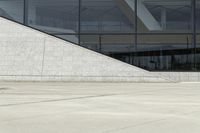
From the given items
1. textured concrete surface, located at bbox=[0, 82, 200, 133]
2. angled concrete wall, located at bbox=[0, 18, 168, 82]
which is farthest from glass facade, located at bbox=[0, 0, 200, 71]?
textured concrete surface, located at bbox=[0, 82, 200, 133]

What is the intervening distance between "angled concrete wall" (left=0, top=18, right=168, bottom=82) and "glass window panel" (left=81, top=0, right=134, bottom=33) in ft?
6.94

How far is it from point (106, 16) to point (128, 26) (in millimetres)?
1562

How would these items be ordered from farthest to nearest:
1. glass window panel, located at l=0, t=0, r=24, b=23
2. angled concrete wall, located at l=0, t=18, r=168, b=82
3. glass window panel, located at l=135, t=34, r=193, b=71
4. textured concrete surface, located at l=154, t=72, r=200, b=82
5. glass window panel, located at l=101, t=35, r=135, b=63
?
glass window panel, located at l=0, t=0, r=24, b=23 → glass window panel, located at l=135, t=34, r=193, b=71 → glass window panel, located at l=101, t=35, r=135, b=63 → textured concrete surface, located at l=154, t=72, r=200, b=82 → angled concrete wall, located at l=0, t=18, r=168, b=82

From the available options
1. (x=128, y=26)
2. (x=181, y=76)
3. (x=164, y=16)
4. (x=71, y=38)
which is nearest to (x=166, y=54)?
(x=181, y=76)

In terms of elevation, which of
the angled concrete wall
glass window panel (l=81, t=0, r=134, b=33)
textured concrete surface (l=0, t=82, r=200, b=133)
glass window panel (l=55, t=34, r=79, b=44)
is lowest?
textured concrete surface (l=0, t=82, r=200, b=133)

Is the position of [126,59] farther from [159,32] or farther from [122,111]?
[122,111]

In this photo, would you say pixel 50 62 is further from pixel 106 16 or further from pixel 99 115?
pixel 99 115

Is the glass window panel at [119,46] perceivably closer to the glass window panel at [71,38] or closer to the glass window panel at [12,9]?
the glass window panel at [71,38]

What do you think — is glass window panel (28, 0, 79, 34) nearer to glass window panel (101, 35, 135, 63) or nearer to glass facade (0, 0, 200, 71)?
glass facade (0, 0, 200, 71)

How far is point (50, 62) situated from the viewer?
30.4m

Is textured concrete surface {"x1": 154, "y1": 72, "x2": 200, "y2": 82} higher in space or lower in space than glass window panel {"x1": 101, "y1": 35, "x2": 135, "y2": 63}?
lower

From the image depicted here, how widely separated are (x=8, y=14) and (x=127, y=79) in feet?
Answer: 28.8

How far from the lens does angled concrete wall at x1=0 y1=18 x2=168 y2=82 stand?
30078 mm

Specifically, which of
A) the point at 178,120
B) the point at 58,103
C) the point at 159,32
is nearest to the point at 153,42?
the point at 159,32
